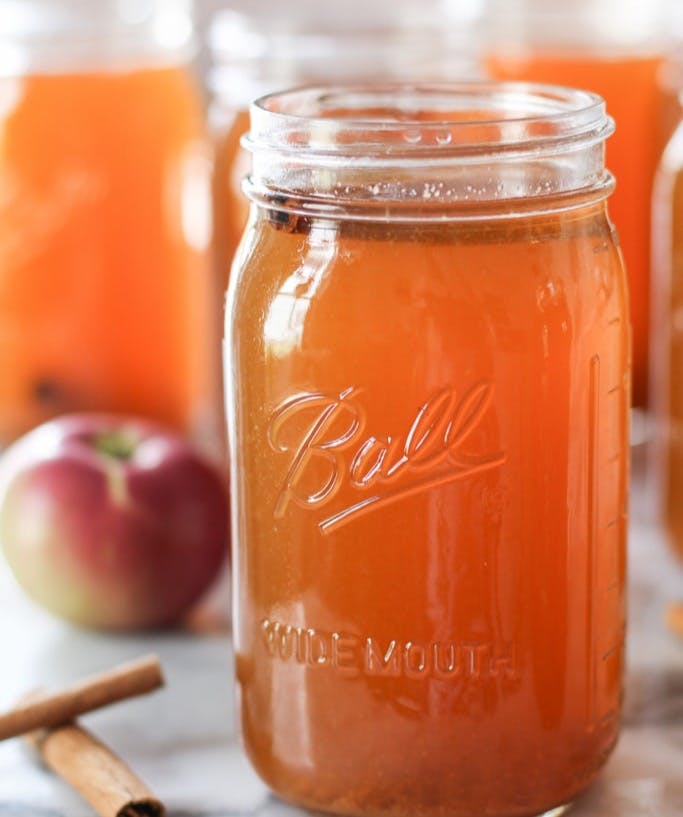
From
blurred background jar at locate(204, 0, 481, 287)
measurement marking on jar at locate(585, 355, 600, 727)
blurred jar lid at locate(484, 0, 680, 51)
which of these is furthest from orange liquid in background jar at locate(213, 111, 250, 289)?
measurement marking on jar at locate(585, 355, 600, 727)

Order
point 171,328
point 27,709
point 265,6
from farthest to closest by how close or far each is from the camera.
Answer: point 265,6, point 171,328, point 27,709

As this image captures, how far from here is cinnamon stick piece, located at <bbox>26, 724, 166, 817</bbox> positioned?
933 millimetres

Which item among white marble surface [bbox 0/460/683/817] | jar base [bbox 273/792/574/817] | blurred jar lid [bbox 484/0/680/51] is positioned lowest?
white marble surface [bbox 0/460/683/817]

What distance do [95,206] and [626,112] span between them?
0.53m

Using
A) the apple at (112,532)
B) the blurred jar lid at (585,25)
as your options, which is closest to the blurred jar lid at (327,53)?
the blurred jar lid at (585,25)

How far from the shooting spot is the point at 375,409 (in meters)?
0.86

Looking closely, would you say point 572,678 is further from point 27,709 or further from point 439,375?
point 27,709

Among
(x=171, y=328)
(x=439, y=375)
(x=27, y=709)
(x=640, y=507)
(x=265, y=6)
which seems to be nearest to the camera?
(x=439, y=375)

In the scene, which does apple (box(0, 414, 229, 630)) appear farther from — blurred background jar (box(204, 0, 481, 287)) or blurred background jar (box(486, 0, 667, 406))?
blurred background jar (box(486, 0, 667, 406))

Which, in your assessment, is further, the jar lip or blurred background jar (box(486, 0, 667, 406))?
blurred background jar (box(486, 0, 667, 406))

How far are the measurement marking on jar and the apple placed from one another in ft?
1.32

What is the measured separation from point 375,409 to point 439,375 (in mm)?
41

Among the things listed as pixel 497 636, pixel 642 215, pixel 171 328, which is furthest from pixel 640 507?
pixel 497 636

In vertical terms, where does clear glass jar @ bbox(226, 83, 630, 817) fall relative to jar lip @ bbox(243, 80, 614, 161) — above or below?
below
